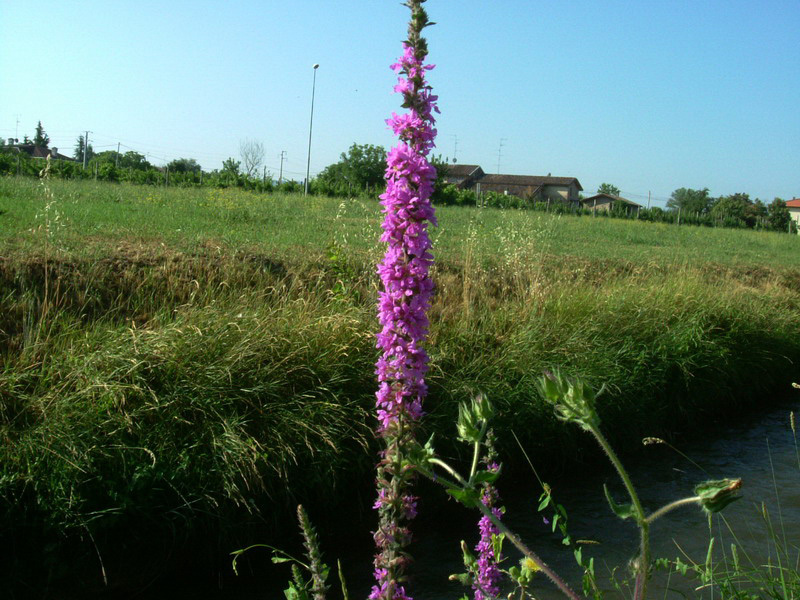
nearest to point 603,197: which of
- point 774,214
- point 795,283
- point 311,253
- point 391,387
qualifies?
point 774,214

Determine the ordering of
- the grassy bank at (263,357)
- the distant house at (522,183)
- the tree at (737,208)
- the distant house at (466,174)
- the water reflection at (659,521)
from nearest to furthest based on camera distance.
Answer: the grassy bank at (263,357) < the water reflection at (659,521) < the tree at (737,208) < the distant house at (466,174) < the distant house at (522,183)

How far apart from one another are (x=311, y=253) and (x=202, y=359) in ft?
12.8

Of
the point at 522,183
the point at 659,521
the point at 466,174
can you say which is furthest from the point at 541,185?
the point at 659,521

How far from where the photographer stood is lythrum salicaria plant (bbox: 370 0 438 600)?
68.1 inches

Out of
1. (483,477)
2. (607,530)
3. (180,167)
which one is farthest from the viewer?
(180,167)

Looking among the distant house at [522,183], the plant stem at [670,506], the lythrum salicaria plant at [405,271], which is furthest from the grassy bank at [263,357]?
the distant house at [522,183]

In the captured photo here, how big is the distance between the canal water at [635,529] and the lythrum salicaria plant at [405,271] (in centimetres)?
272

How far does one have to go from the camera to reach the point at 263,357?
17.8 ft

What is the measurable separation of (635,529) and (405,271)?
4732mm

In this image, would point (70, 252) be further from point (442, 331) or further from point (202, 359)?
point (442, 331)

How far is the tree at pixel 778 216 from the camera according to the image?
53.5 meters

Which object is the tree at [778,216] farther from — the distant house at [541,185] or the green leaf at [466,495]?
the green leaf at [466,495]

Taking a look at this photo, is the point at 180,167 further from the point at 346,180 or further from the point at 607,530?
the point at 607,530

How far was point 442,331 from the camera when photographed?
693 centimetres
